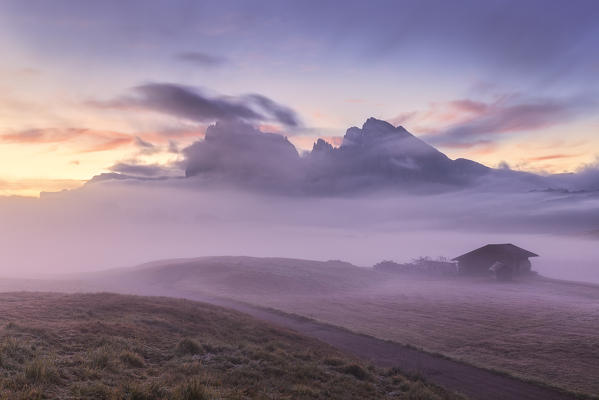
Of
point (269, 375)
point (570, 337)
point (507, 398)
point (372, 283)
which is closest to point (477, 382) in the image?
point (507, 398)

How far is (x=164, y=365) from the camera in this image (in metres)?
16.8

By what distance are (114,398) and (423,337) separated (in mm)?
32288

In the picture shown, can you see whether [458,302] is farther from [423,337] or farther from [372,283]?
[372,283]

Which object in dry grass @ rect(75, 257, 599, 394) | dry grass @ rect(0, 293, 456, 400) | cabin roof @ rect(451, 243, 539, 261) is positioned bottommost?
dry grass @ rect(75, 257, 599, 394)

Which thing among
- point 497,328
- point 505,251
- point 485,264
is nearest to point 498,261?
point 505,251

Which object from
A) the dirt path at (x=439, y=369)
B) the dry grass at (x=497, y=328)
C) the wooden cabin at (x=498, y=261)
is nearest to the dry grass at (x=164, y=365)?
the dirt path at (x=439, y=369)

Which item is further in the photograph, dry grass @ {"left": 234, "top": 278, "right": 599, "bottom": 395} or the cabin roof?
the cabin roof

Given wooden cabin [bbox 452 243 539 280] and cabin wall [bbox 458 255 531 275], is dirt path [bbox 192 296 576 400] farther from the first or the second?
cabin wall [bbox 458 255 531 275]

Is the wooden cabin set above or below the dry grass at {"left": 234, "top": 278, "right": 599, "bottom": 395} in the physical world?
above

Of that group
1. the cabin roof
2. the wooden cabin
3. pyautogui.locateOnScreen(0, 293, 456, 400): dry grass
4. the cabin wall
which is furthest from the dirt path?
the cabin roof

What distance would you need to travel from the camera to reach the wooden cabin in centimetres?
10175

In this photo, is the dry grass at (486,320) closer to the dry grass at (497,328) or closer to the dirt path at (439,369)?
the dry grass at (497,328)

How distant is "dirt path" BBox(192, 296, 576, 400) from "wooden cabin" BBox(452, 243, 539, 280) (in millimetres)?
80213

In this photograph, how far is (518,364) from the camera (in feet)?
90.7
